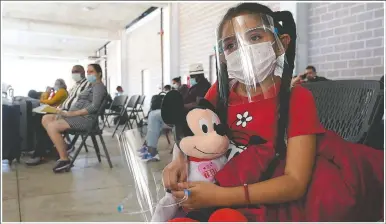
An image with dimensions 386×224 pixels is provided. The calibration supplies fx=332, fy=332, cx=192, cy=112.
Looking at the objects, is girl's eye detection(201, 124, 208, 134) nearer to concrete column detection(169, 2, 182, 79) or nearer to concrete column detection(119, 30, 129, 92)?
concrete column detection(169, 2, 182, 79)

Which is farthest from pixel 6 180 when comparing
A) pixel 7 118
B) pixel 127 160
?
pixel 127 160

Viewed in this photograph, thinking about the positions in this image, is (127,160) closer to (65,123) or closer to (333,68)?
(65,123)

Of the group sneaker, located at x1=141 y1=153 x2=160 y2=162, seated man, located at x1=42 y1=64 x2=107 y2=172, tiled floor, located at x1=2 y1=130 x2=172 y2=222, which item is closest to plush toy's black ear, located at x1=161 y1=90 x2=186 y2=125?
sneaker, located at x1=141 y1=153 x2=160 y2=162

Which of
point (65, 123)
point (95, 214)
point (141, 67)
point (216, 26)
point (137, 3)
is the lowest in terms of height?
point (95, 214)

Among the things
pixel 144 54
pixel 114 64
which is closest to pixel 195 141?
pixel 144 54

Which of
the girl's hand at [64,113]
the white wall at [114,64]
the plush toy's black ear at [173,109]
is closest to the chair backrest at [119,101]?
the girl's hand at [64,113]

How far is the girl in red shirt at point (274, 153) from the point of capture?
0.57 m

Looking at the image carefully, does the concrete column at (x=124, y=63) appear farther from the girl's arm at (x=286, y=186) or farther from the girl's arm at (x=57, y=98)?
the girl's arm at (x=286, y=186)

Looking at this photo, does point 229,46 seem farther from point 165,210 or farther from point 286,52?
point 165,210

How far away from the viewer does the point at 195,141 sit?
0.60m

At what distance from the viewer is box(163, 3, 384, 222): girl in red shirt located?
0.57 metres

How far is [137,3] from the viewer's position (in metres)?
6.04

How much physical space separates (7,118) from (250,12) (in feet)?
8.26

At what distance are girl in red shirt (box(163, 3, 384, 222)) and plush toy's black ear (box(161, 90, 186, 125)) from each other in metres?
0.08
